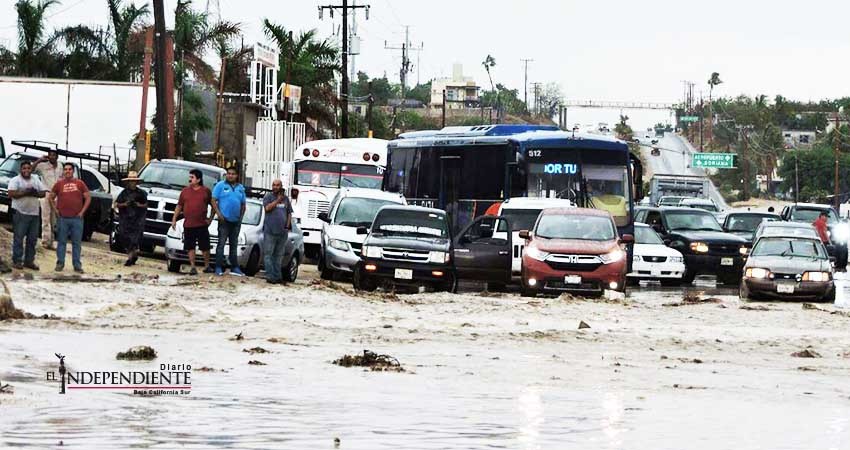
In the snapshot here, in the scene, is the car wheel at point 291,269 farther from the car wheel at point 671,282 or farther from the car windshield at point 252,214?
the car wheel at point 671,282

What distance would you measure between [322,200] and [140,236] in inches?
447

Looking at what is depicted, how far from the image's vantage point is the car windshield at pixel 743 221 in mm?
43031

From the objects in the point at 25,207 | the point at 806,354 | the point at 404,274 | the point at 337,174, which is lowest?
the point at 806,354

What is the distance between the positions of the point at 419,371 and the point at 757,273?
15.1 metres

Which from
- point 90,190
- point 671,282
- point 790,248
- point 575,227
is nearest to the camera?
point 575,227

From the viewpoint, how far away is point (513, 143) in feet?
120

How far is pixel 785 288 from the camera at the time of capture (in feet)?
98.3

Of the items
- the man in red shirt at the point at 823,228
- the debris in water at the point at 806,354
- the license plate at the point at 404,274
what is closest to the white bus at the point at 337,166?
the man in red shirt at the point at 823,228

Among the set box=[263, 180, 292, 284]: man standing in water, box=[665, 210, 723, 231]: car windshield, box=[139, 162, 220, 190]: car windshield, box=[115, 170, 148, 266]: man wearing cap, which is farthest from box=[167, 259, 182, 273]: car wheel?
box=[665, 210, 723, 231]: car windshield

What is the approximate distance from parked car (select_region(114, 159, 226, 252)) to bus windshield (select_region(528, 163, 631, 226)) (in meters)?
6.68

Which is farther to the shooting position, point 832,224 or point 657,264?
point 832,224

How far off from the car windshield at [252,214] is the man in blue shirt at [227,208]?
268cm
